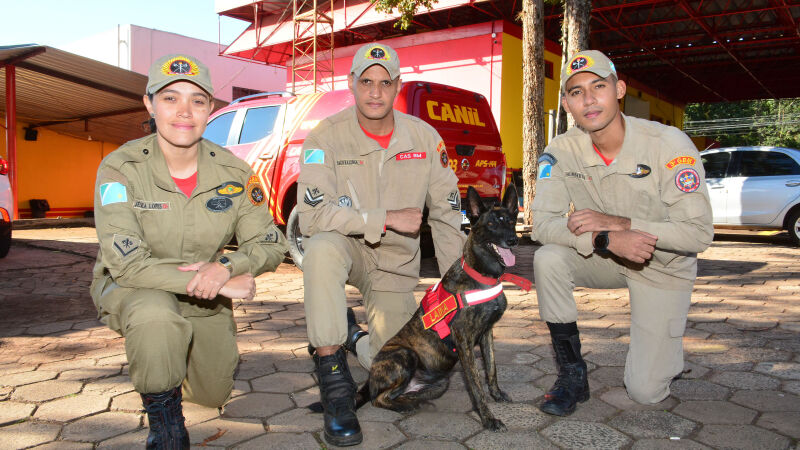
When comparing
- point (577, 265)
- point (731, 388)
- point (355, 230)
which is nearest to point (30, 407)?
point (355, 230)

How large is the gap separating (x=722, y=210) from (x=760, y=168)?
101 cm

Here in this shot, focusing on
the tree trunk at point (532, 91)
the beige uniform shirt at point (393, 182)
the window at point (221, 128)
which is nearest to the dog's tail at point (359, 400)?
the beige uniform shirt at point (393, 182)

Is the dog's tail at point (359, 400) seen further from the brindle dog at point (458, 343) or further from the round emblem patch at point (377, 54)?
the round emblem patch at point (377, 54)

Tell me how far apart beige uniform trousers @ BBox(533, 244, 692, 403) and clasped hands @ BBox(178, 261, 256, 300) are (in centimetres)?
155

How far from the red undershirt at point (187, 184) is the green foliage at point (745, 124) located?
50162 millimetres

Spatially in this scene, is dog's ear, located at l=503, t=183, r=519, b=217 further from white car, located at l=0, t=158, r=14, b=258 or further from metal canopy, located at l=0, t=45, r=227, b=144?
metal canopy, located at l=0, t=45, r=227, b=144

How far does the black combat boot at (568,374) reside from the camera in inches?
111

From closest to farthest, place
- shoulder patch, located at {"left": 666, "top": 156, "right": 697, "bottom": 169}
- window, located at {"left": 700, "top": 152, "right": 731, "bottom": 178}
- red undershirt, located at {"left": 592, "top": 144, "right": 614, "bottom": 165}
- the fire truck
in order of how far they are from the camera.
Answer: shoulder patch, located at {"left": 666, "top": 156, "right": 697, "bottom": 169}
red undershirt, located at {"left": 592, "top": 144, "right": 614, "bottom": 165}
the fire truck
window, located at {"left": 700, "top": 152, "right": 731, "bottom": 178}

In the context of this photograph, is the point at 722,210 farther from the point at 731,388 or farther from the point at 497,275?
the point at 497,275

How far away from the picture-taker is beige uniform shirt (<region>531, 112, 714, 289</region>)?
9.18 feet

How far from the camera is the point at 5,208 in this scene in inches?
285

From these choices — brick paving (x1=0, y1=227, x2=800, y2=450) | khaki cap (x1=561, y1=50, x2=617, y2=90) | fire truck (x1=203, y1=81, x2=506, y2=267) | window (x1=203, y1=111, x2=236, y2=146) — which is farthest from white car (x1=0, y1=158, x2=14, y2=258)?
khaki cap (x1=561, y1=50, x2=617, y2=90)

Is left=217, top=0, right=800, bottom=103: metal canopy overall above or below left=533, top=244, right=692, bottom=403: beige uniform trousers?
above

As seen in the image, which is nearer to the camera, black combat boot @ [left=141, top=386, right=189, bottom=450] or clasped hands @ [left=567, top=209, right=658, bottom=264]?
black combat boot @ [left=141, top=386, right=189, bottom=450]
